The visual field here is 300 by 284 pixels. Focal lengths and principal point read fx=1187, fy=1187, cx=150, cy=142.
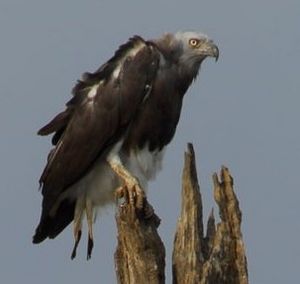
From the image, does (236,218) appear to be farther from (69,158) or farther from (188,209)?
(69,158)

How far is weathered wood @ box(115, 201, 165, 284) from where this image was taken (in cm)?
963

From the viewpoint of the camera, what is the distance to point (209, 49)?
12664 mm

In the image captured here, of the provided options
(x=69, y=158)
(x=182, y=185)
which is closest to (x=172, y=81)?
(x=69, y=158)

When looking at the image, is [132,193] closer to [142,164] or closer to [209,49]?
[142,164]

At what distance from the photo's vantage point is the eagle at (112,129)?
12.0 meters

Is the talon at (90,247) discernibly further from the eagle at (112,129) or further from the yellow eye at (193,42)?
the yellow eye at (193,42)

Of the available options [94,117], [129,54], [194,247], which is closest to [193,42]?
[129,54]

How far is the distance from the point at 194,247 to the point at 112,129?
9.25 feet

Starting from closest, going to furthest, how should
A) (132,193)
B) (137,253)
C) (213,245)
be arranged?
(213,245)
(137,253)
(132,193)

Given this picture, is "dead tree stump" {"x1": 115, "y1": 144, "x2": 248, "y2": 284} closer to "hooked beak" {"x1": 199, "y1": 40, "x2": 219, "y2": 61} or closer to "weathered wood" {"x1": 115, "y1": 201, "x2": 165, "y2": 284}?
"weathered wood" {"x1": 115, "y1": 201, "x2": 165, "y2": 284}

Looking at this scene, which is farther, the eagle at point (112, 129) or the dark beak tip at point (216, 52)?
the dark beak tip at point (216, 52)

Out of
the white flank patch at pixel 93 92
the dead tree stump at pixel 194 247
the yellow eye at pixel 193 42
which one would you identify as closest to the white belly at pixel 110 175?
the white flank patch at pixel 93 92

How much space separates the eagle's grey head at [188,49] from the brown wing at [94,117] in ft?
1.17

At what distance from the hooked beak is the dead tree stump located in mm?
3038
